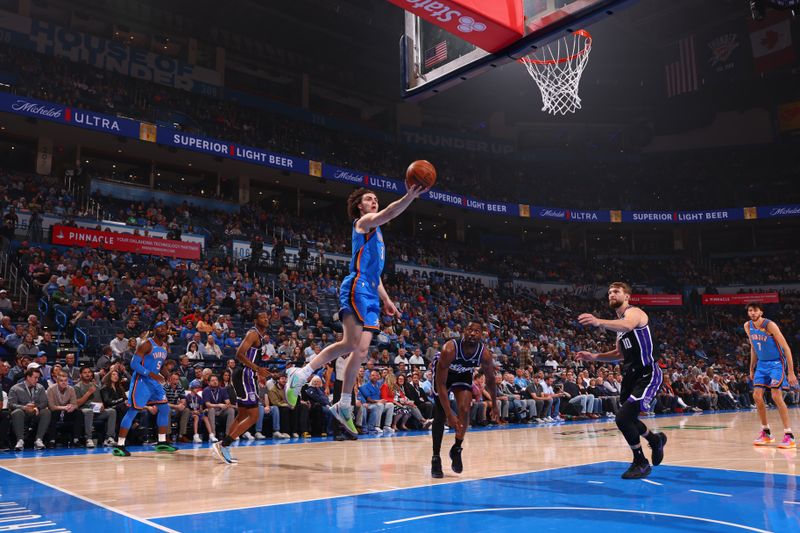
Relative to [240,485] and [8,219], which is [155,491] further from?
[8,219]

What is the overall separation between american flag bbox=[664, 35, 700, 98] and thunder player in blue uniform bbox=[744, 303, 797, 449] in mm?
28583

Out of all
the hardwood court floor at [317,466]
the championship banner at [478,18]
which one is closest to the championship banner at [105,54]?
the hardwood court floor at [317,466]

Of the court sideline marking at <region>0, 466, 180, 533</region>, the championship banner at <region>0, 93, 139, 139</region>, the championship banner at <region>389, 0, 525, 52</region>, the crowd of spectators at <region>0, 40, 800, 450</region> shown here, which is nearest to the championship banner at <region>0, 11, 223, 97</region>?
the crowd of spectators at <region>0, 40, 800, 450</region>

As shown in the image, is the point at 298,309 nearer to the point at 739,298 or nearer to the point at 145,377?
the point at 145,377

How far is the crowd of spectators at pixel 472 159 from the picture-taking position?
23.8 meters

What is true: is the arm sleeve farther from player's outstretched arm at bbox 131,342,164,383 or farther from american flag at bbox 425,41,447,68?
american flag at bbox 425,41,447,68

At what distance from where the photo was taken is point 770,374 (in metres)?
8.45

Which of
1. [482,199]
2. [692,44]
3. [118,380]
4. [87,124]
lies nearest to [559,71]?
[118,380]

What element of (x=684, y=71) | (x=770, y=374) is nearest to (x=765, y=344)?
(x=770, y=374)

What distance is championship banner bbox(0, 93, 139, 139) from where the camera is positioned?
20.1 metres

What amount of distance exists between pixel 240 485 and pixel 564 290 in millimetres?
29653

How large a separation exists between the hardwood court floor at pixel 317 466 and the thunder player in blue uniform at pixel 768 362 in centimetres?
52

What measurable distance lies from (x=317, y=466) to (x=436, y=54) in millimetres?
4988

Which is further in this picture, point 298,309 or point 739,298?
point 739,298
